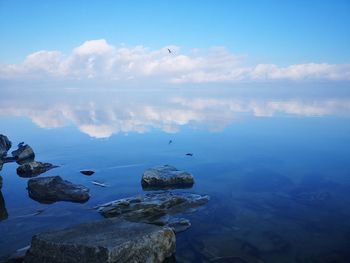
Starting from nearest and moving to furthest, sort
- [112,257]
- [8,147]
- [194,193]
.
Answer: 1. [112,257]
2. [194,193]
3. [8,147]

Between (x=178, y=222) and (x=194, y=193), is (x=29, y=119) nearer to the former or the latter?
(x=194, y=193)

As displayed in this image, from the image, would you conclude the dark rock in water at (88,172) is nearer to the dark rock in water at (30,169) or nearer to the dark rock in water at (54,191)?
the dark rock in water at (30,169)

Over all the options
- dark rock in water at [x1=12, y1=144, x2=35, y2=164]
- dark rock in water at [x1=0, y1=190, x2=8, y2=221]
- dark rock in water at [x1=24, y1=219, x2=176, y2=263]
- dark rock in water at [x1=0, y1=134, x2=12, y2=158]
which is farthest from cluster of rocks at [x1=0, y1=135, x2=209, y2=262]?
dark rock in water at [x1=0, y1=134, x2=12, y2=158]

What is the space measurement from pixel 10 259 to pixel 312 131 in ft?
108

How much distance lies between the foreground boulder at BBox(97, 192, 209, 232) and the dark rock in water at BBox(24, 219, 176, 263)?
249 cm

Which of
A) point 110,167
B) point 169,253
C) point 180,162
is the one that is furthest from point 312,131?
point 169,253

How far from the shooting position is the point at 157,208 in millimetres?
14039

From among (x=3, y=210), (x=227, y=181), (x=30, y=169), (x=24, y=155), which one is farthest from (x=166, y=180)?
(x=24, y=155)

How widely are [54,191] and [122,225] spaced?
6989 mm

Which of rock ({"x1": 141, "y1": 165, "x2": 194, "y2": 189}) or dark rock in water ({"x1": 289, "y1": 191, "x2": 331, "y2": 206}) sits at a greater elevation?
rock ({"x1": 141, "y1": 165, "x2": 194, "y2": 189})

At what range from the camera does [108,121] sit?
45938mm

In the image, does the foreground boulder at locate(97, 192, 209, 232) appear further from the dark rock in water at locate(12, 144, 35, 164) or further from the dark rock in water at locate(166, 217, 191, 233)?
the dark rock in water at locate(12, 144, 35, 164)

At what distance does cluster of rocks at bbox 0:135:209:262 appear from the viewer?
29.8 ft

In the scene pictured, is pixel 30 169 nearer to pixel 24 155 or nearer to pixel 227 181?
pixel 24 155
